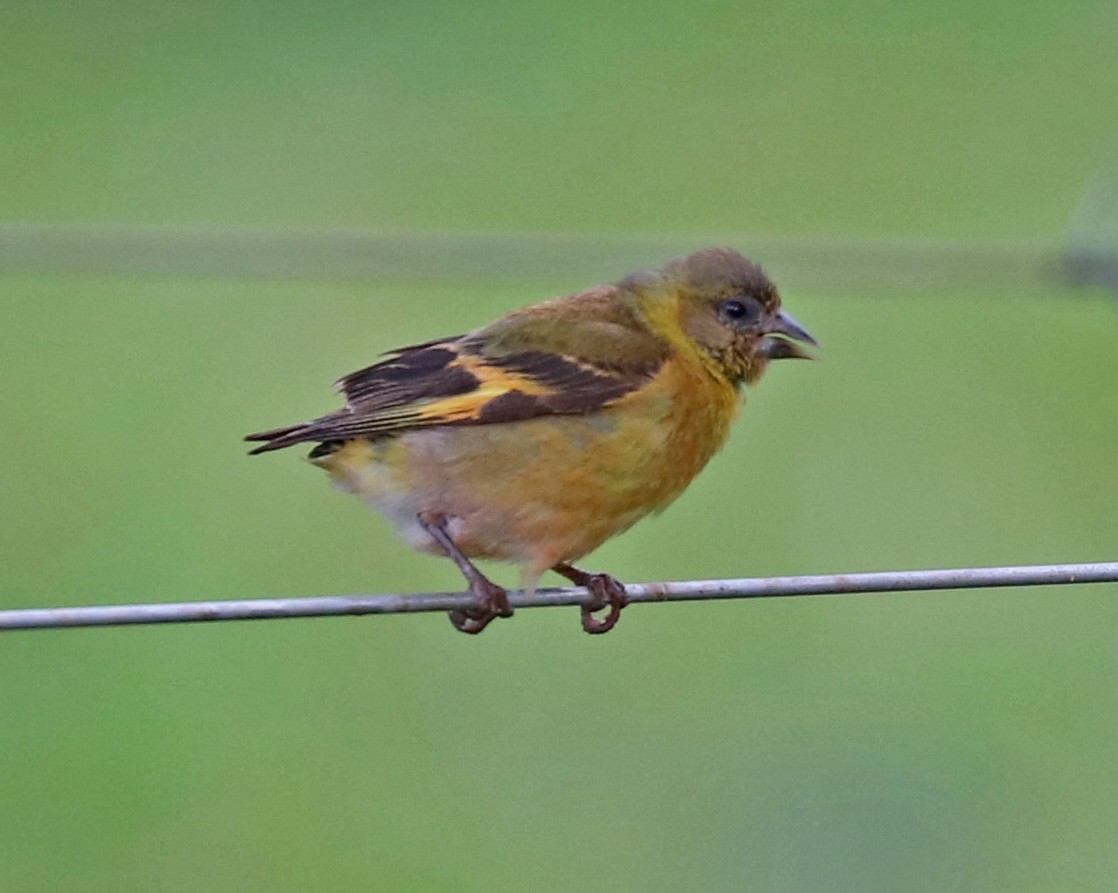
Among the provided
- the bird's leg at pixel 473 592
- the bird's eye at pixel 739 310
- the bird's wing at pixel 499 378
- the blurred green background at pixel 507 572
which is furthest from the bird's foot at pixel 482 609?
the blurred green background at pixel 507 572

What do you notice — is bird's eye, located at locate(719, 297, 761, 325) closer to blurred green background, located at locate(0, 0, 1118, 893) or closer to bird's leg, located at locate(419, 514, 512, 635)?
bird's leg, located at locate(419, 514, 512, 635)

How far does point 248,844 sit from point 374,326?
10.9 feet

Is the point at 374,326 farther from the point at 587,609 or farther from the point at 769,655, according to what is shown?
the point at 587,609

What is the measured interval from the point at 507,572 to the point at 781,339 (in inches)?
80.4

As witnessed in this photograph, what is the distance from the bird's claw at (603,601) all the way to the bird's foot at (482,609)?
21 cm

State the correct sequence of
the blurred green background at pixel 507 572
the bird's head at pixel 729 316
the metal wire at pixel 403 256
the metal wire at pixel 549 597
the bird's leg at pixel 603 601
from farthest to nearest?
the blurred green background at pixel 507 572 < the metal wire at pixel 403 256 < the bird's head at pixel 729 316 < the bird's leg at pixel 603 601 < the metal wire at pixel 549 597

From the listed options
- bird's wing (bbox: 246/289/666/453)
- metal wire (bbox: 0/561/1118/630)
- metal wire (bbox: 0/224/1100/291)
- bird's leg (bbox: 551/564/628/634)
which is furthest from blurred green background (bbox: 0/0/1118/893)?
metal wire (bbox: 0/561/1118/630)

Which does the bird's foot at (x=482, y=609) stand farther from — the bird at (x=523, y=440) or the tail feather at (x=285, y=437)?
the tail feather at (x=285, y=437)

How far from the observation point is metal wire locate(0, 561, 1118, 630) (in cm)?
357

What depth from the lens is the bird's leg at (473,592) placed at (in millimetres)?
4500

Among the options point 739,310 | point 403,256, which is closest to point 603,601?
point 739,310

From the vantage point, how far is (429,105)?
510 inches

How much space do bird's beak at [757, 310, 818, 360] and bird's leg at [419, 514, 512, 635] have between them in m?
0.92

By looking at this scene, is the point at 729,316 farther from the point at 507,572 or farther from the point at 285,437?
the point at 507,572
